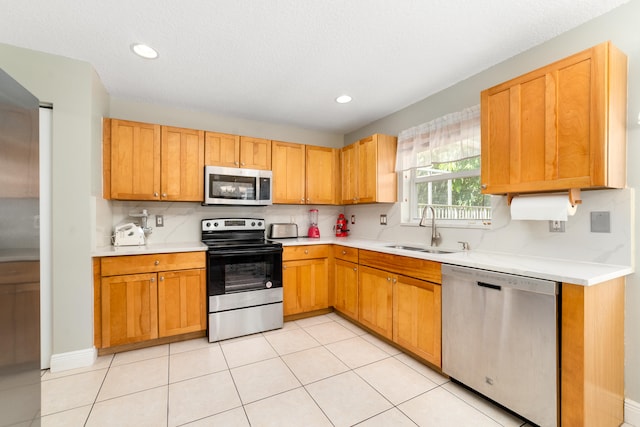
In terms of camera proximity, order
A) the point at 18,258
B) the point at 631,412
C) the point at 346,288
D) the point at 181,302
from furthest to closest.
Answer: the point at 346,288
the point at 181,302
the point at 631,412
the point at 18,258

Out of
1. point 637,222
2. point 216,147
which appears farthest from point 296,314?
point 637,222

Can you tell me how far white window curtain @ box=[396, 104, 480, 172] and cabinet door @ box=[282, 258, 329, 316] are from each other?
1.48 meters

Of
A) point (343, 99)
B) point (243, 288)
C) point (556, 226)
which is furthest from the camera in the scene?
point (343, 99)

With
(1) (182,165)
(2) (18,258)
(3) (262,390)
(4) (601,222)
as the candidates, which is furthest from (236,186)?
(4) (601,222)

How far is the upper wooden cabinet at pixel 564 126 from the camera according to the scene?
1.51 meters

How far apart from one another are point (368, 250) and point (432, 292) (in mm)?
781

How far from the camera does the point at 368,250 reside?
278cm

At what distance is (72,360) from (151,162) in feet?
5.90

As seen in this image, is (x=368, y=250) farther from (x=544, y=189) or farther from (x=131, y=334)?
(x=131, y=334)

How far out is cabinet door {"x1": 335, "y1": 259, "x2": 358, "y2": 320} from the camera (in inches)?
118

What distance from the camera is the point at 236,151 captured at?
3.22 meters

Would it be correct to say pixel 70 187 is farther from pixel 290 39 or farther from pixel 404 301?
pixel 404 301

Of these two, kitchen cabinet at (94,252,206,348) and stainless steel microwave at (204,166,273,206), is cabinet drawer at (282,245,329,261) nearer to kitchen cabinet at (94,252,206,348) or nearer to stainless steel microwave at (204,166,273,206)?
stainless steel microwave at (204,166,273,206)

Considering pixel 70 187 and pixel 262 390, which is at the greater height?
pixel 70 187
